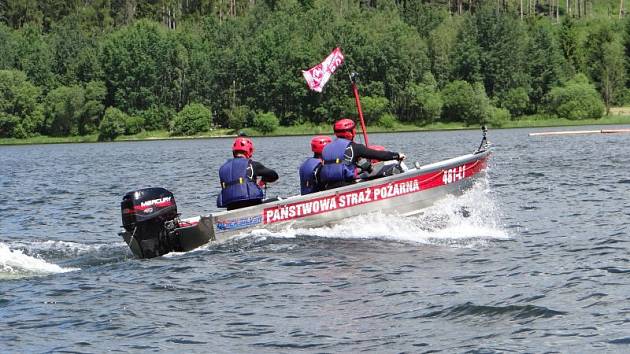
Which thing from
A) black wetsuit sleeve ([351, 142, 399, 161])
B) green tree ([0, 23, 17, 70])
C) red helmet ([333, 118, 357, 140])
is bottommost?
black wetsuit sleeve ([351, 142, 399, 161])

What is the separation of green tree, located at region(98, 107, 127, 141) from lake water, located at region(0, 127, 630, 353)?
244ft

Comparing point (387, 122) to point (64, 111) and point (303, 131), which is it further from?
point (64, 111)

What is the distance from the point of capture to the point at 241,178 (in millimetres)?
16906

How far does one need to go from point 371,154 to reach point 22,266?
6.15 metres

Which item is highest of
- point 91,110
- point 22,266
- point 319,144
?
point 91,110

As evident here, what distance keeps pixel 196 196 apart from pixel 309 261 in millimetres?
13875

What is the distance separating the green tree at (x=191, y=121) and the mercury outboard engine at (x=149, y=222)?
7985cm

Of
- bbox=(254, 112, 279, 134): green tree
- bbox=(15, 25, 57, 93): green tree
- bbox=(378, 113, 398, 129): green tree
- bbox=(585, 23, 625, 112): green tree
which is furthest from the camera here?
bbox=(15, 25, 57, 93): green tree

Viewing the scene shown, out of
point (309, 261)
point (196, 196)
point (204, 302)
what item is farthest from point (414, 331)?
point (196, 196)

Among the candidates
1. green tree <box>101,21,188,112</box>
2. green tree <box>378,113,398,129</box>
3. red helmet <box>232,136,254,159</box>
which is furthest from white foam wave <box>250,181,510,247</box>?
green tree <box>101,21,188,112</box>

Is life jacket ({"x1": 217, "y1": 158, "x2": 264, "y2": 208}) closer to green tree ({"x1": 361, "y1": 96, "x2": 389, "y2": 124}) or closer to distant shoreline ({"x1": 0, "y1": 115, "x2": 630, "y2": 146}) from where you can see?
distant shoreline ({"x1": 0, "y1": 115, "x2": 630, "y2": 146})

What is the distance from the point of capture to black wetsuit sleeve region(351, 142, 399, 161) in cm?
1730

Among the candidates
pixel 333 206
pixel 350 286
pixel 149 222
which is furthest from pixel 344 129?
pixel 350 286

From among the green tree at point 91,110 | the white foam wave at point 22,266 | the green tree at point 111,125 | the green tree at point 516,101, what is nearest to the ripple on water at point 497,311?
the white foam wave at point 22,266
